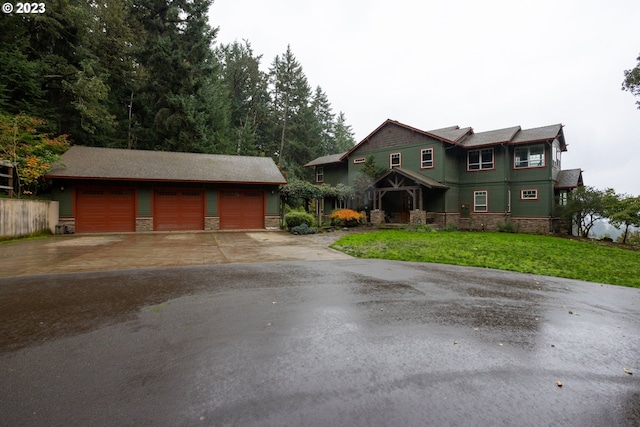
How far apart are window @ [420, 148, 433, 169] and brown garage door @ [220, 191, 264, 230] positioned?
1141 centimetres

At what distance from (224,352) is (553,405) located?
→ 2.79 m

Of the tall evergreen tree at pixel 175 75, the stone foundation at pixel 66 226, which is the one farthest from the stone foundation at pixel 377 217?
the stone foundation at pixel 66 226

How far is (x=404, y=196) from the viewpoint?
2225 cm

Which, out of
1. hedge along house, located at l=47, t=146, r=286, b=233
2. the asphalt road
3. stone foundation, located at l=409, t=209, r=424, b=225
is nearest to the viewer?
the asphalt road

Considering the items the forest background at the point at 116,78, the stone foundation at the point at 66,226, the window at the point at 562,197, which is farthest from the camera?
the window at the point at 562,197

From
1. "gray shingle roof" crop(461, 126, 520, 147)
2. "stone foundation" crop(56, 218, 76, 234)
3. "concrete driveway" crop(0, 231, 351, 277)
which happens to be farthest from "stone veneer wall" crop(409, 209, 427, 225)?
"stone foundation" crop(56, 218, 76, 234)

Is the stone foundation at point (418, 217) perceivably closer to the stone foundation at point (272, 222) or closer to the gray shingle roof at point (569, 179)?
the stone foundation at point (272, 222)

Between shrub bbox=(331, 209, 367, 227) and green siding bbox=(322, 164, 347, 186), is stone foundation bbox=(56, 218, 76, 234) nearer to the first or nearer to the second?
shrub bbox=(331, 209, 367, 227)

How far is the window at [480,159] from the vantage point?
65.2ft

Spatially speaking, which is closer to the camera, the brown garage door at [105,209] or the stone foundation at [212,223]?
the brown garage door at [105,209]

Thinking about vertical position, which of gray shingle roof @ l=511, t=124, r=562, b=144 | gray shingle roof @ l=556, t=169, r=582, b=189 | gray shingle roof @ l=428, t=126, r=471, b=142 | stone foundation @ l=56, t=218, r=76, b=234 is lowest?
stone foundation @ l=56, t=218, r=76, b=234

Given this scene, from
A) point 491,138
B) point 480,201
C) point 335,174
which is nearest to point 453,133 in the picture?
point 491,138

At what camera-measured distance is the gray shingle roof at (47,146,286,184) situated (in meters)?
15.5

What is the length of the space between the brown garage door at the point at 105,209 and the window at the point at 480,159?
21.8m
